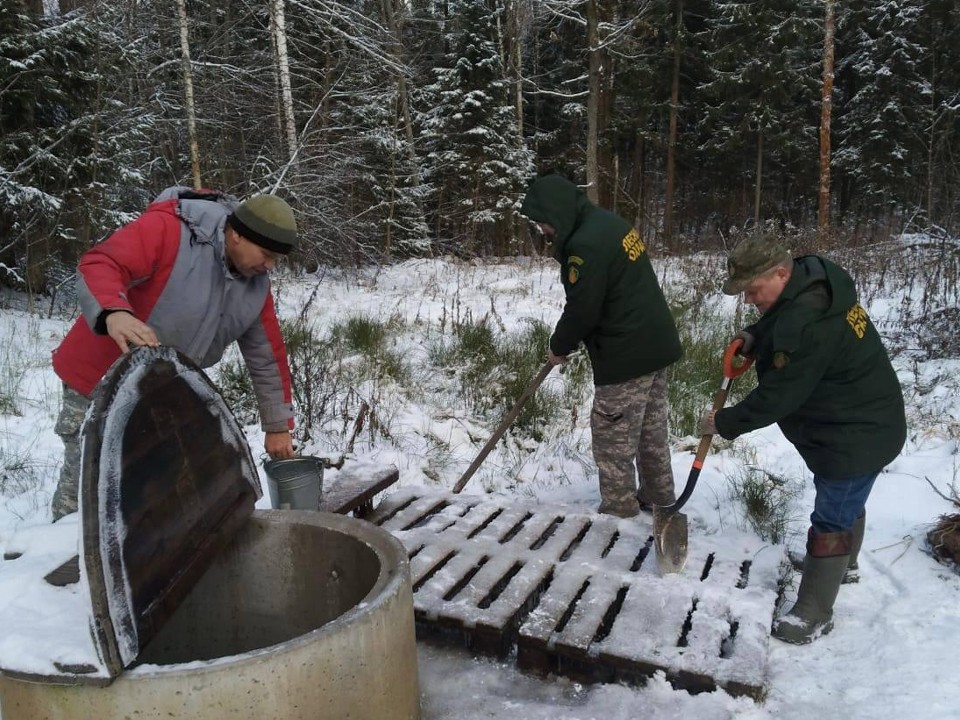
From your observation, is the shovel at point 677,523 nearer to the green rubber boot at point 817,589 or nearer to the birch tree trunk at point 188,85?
the green rubber boot at point 817,589

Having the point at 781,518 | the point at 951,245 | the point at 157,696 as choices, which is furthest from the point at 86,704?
the point at 951,245

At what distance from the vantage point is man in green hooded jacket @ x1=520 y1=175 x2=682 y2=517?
3.34 meters

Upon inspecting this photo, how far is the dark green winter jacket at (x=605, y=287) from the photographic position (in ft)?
10.9

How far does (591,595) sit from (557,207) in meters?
1.79

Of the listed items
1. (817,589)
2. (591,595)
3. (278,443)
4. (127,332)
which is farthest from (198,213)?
(817,589)

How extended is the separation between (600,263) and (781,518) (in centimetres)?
166

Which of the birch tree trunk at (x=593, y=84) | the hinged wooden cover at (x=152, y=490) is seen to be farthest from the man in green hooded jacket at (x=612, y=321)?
the birch tree trunk at (x=593, y=84)

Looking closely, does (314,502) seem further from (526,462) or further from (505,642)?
(526,462)

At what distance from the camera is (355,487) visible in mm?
3527

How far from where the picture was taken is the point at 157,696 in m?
1.46

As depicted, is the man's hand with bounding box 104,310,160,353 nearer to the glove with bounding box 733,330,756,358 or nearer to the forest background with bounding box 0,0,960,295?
the glove with bounding box 733,330,756,358

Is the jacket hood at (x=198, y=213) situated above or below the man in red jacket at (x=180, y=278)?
above

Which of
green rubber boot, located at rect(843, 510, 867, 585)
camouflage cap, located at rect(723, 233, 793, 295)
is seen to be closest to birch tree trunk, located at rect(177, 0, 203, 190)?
camouflage cap, located at rect(723, 233, 793, 295)

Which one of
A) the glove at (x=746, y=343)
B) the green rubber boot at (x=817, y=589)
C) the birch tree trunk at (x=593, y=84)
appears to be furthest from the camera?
the birch tree trunk at (x=593, y=84)
